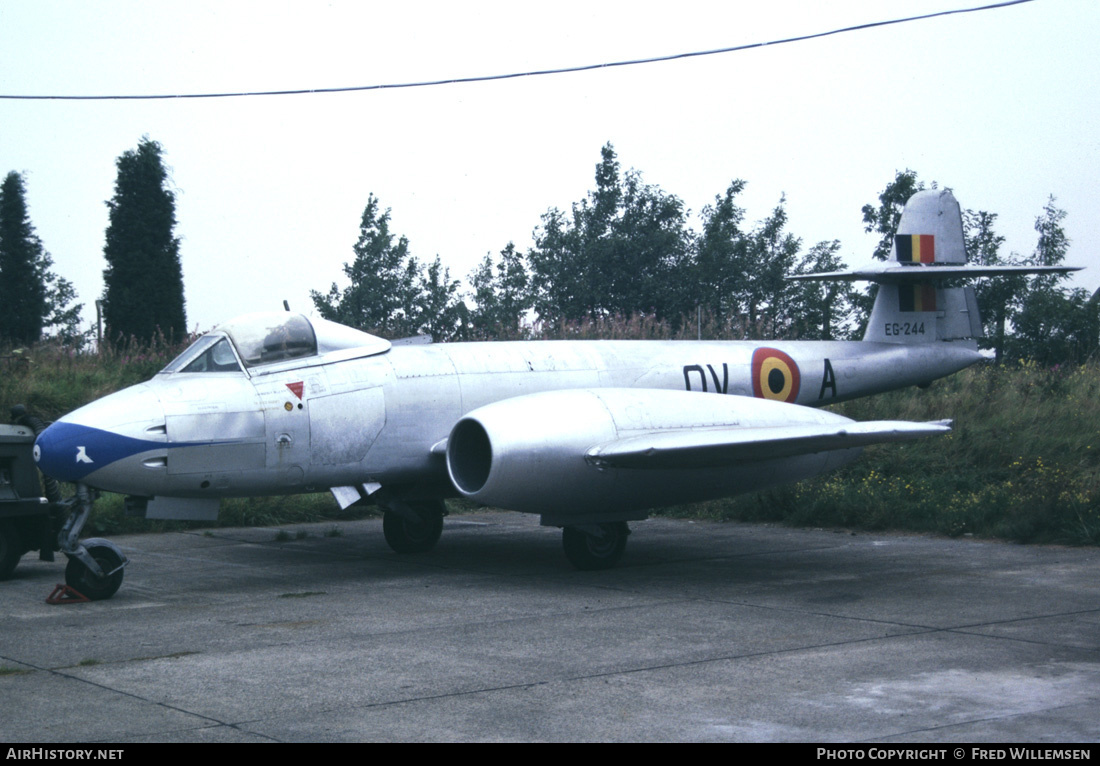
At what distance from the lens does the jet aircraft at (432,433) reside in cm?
896

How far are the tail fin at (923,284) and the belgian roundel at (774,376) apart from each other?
4.24 feet

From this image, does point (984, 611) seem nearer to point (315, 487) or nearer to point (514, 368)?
point (514, 368)

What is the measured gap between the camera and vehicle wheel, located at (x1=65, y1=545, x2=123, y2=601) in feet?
28.6

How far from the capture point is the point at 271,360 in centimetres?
979

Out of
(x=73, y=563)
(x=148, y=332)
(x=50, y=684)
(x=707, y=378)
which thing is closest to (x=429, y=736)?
(x=50, y=684)

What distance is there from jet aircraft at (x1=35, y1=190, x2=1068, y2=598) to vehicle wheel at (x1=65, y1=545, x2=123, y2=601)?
1 cm

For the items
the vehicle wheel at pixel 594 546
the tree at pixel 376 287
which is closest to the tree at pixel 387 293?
the tree at pixel 376 287

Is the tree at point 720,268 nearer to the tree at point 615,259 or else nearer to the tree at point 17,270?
the tree at point 615,259

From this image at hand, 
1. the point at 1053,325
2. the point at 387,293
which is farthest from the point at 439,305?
the point at 1053,325

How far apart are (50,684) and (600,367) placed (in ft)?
20.7

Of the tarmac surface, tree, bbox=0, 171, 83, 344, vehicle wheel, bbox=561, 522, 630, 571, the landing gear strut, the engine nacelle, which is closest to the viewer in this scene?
the tarmac surface

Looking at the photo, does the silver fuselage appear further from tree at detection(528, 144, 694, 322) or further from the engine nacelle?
tree at detection(528, 144, 694, 322)

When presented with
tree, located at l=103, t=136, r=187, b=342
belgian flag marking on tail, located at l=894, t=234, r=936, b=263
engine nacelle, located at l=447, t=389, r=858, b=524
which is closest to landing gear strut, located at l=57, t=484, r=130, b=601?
engine nacelle, located at l=447, t=389, r=858, b=524
